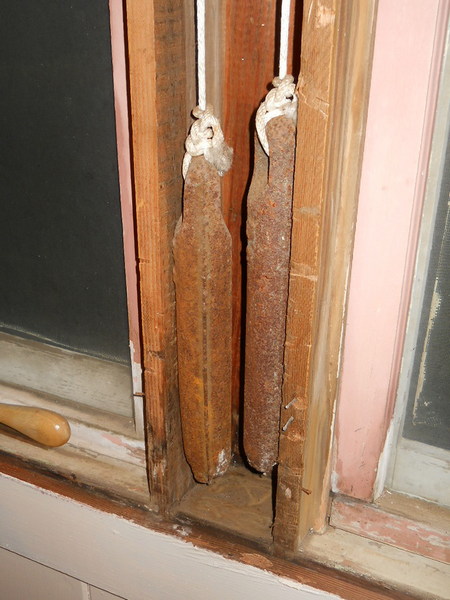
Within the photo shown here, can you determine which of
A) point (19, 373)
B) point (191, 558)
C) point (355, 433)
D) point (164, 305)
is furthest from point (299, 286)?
point (19, 373)

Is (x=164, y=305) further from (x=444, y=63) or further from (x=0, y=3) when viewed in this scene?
(x=0, y=3)

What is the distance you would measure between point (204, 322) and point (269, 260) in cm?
11

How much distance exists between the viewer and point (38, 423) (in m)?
0.93

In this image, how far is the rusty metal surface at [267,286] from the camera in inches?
24.0

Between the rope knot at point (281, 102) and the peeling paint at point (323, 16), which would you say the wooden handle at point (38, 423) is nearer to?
the rope knot at point (281, 102)

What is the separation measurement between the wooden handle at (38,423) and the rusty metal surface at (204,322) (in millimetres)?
227

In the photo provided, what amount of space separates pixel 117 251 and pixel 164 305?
230mm

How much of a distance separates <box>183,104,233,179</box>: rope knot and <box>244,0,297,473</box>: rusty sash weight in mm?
46

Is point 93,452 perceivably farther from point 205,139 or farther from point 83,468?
point 205,139

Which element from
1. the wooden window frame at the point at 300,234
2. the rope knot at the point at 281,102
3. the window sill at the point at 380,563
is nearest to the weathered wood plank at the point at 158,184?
the wooden window frame at the point at 300,234

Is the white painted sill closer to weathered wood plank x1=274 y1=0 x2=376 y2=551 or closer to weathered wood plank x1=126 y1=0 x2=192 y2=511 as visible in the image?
weathered wood plank x1=126 y1=0 x2=192 y2=511

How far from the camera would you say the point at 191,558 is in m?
0.83

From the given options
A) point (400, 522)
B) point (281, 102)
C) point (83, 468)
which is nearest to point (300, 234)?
point (281, 102)

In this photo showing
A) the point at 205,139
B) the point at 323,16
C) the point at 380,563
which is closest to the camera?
the point at 323,16
